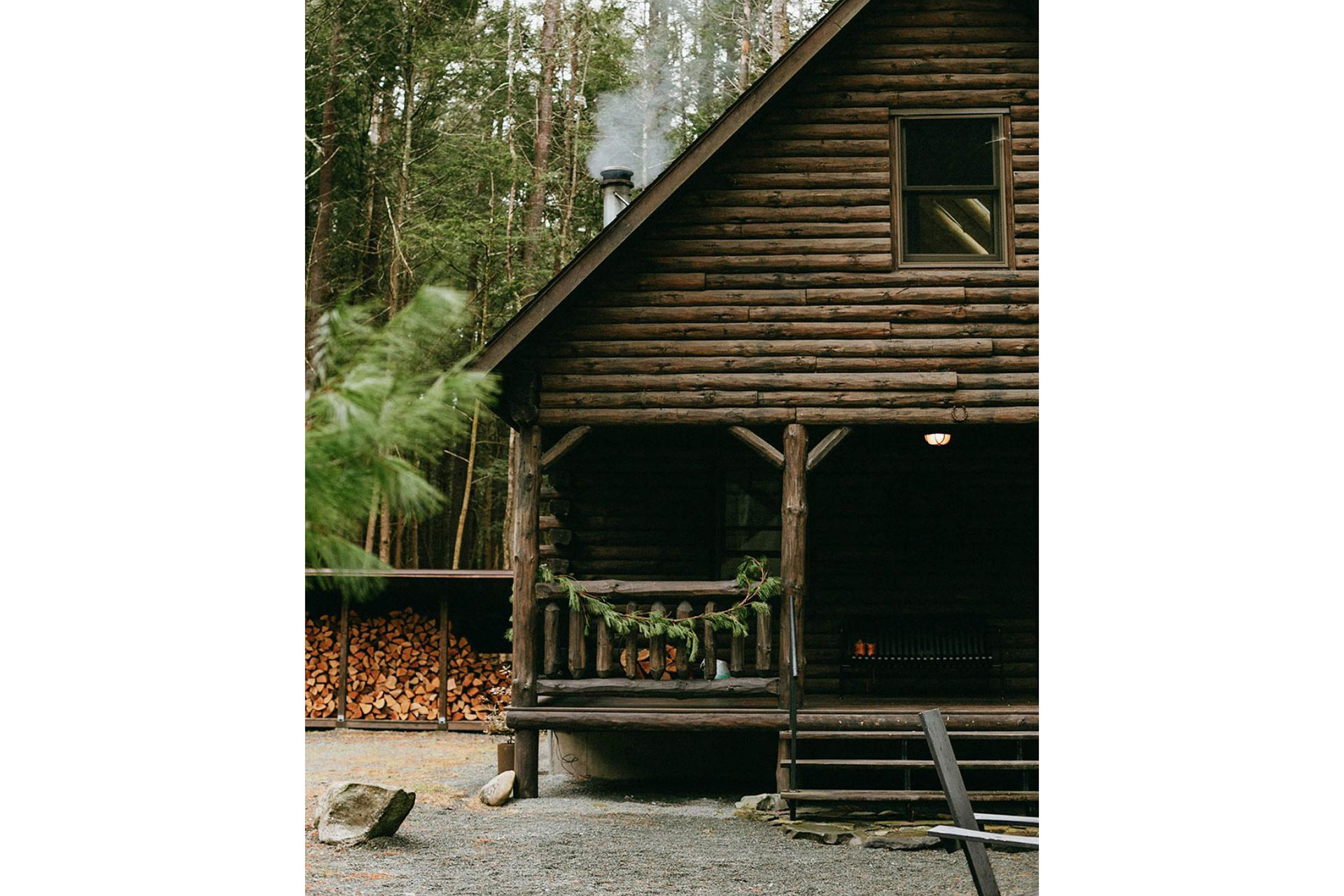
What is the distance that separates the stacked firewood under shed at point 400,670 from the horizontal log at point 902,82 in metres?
6.63

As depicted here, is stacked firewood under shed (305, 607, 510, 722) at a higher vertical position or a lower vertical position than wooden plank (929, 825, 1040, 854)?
lower

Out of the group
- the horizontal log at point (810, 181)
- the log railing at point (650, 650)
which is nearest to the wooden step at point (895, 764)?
the log railing at point (650, 650)

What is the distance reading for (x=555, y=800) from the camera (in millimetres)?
7594

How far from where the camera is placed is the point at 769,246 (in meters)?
7.34

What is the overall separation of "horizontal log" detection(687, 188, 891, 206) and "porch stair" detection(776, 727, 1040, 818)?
10.3 ft

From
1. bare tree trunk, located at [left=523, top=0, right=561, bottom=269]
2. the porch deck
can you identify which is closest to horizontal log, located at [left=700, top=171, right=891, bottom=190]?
the porch deck

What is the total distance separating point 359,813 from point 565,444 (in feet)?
7.86

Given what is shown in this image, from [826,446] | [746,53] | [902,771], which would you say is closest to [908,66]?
[826,446]

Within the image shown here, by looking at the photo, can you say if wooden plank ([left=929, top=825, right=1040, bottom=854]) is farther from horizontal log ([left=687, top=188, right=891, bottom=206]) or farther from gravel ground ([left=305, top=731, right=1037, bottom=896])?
horizontal log ([left=687, top=188, right=891, bottom=206])

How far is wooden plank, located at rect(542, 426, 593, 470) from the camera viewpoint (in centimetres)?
732

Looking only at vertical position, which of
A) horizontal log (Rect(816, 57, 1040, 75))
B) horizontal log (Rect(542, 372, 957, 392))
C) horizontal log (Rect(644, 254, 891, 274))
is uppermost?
horizontal log (Rect(816, 57, 1040, 75))
